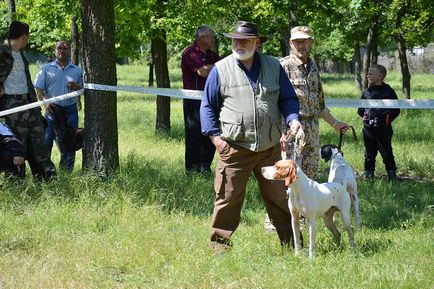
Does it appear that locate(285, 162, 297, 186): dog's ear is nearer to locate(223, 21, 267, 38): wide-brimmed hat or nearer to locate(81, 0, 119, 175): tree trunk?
locate(223, 21, 267, 38): wide-brimmed hat

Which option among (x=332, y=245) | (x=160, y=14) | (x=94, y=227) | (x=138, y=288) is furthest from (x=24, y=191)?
(x=160, y=14)

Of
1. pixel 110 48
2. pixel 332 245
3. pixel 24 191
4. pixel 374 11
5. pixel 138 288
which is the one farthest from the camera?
pixel 374 11

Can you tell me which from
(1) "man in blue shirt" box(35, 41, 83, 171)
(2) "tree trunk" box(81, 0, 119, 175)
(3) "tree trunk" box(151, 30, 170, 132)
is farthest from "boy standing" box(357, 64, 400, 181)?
(3) "tree trunk" box(151, 30, 170, 132)

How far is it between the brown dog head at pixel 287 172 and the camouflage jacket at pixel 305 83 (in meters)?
1.67

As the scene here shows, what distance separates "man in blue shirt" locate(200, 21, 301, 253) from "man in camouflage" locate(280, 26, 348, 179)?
38.7 inches

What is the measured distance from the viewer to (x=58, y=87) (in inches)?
466

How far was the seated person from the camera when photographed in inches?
348

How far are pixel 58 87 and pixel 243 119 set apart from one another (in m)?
6.22

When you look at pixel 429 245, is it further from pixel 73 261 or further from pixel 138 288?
pixel 73 261

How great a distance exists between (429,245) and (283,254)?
137cm

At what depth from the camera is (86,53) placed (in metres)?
9.48

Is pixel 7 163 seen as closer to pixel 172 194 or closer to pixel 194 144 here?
pixel 172 194

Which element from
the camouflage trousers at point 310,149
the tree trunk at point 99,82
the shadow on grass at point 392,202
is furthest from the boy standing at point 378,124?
the tree trunk at point 99,82

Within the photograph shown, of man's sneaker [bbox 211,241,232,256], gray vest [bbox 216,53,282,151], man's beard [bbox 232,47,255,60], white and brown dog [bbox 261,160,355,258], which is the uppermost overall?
man's beard [bbox 232,47,255,60]
